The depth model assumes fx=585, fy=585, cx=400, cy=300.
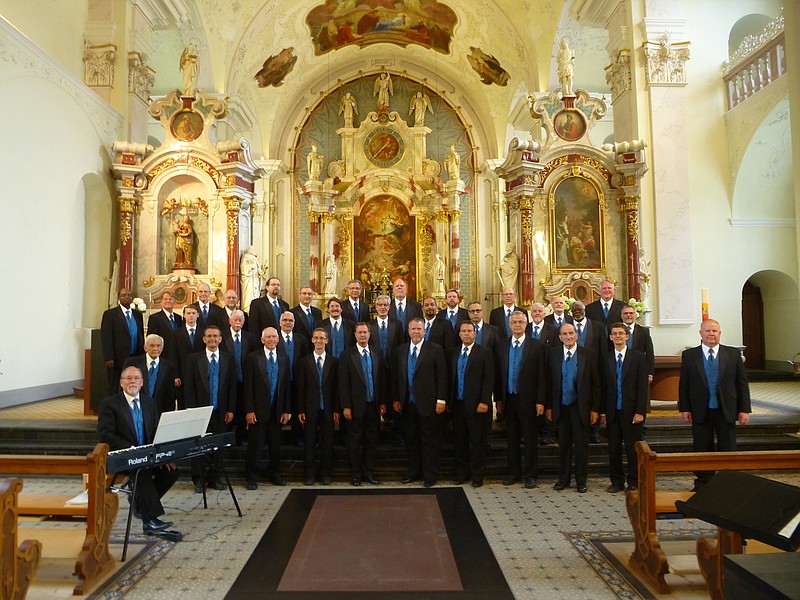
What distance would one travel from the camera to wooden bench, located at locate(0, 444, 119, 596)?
3.63 metres

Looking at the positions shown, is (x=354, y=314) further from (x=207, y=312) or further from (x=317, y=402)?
(x=207, y=312)

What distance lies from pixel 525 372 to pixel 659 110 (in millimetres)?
6846

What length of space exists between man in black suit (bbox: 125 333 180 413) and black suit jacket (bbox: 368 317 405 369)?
6.83ft

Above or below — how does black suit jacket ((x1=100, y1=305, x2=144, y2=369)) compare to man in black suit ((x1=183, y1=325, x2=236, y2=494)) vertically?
above

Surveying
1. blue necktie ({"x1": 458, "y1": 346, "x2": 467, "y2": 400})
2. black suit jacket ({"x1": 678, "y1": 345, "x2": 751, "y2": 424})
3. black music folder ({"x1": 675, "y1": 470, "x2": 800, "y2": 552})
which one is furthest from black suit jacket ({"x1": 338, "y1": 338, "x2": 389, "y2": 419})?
black music folder ({"x1": 675, "y1": 470, "x2": 800, "y2": 552})

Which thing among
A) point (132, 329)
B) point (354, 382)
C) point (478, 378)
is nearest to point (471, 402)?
point (478, 378)

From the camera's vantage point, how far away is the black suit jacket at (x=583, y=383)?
568 centimetres

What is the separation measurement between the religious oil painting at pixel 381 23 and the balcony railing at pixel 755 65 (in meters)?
7.15

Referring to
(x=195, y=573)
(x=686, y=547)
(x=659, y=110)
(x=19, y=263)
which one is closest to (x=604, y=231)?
(x=659, y=110)

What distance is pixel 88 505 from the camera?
3.70m

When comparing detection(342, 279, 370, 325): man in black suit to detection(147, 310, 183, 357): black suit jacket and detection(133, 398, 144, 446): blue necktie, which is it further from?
detection(133, 398, 144, 446): blue necktie

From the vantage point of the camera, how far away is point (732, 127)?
1073 cm

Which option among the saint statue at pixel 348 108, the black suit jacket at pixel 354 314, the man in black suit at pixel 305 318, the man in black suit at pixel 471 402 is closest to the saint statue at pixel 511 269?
the black suit jacket at pixel 354 314

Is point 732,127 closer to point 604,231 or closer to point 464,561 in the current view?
point 604,231
